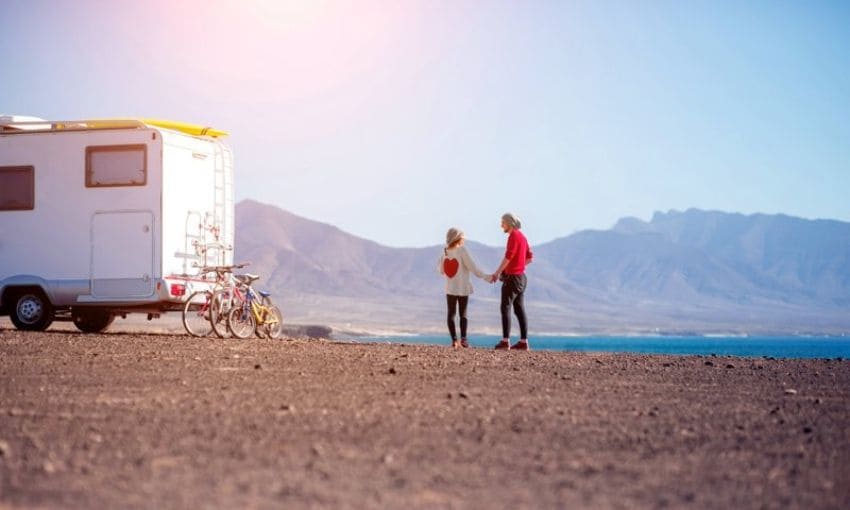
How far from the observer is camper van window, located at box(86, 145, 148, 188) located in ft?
57.8

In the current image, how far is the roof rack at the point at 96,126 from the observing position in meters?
17.9

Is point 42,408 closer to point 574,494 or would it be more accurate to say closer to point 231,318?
point 574,494

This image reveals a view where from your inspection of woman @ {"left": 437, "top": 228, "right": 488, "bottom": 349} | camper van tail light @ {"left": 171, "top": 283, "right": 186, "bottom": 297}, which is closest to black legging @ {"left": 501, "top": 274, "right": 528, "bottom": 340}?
woman @ {"left": 437, "top": 228, "right": 488, "bottom": 349}

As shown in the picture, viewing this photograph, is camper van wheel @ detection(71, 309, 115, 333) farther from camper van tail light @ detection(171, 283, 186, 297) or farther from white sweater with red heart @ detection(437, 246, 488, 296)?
white sweater with red heart @ detection(437, 246, 488, 296)

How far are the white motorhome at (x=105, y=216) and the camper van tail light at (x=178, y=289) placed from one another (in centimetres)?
2

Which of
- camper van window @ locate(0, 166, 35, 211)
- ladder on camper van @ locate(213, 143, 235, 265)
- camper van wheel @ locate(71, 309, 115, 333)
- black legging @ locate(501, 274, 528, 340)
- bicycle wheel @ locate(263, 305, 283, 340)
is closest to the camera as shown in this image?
black legging @ locate(501, 274, 528, 340)

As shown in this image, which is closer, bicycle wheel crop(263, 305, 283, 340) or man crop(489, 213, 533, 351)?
man crop(489, 213, 533, 351)

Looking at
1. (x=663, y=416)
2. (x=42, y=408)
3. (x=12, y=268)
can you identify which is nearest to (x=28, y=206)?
(x=12, y=268)

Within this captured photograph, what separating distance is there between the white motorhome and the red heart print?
145 inches

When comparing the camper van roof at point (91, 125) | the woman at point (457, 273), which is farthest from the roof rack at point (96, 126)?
the woman at point (457, 273)

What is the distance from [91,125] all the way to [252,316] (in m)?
3.93

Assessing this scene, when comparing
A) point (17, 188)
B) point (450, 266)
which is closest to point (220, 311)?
point (450, 266)

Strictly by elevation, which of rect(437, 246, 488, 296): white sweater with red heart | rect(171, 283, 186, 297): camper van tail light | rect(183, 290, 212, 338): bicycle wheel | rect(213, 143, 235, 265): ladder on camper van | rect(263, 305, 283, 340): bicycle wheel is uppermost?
rect(213, 143, 235, 265): ladder on camper van

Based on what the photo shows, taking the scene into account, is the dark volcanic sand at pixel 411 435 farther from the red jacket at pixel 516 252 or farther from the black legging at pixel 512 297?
the red jacket at pixel 516 252
